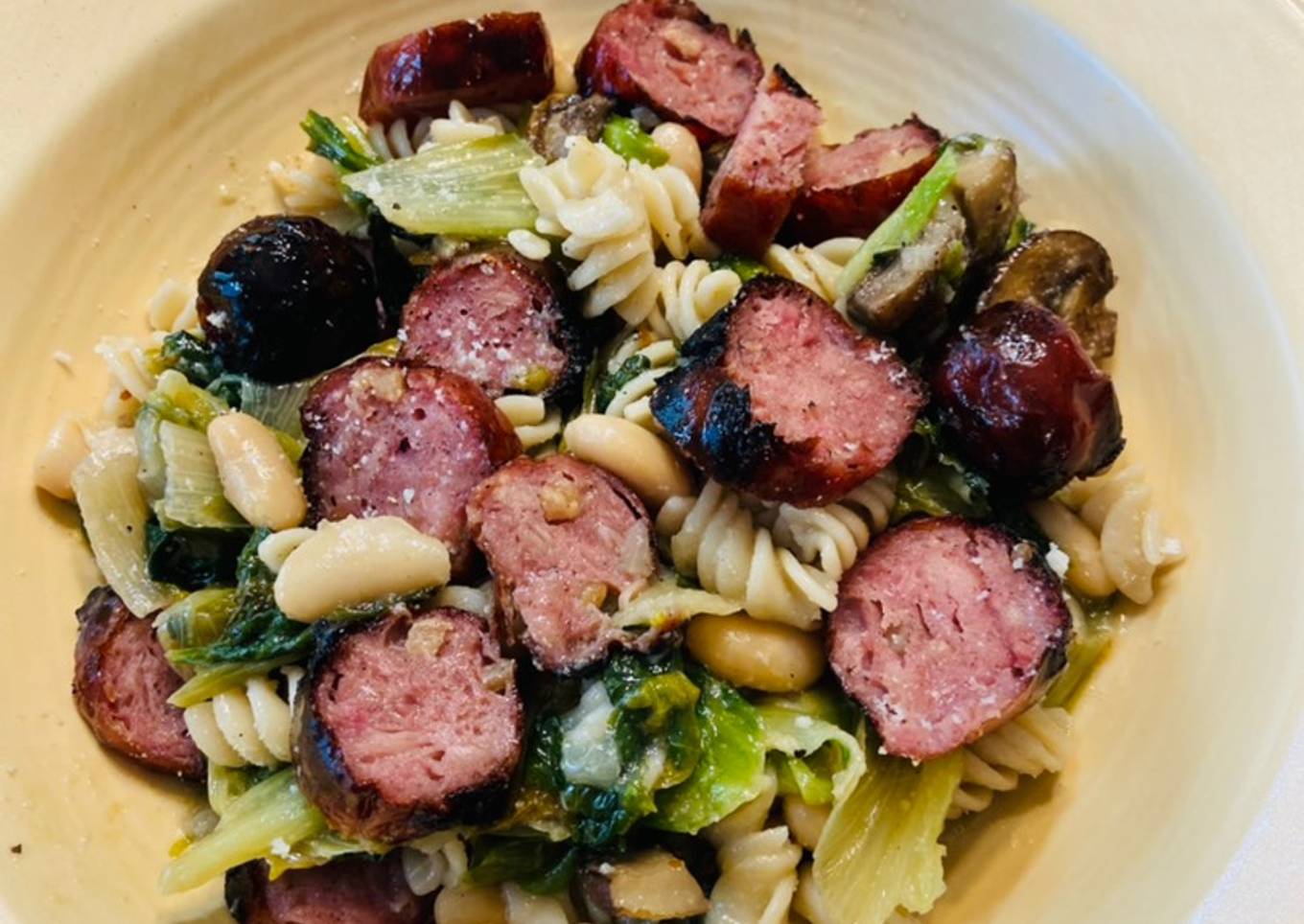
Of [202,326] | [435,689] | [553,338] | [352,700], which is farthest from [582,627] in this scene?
[202,326]

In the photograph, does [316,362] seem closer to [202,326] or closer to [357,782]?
[202,326]

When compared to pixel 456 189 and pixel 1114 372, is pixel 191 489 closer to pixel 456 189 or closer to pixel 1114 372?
pixel 456 189

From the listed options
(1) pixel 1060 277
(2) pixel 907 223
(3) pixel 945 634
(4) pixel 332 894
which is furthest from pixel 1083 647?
(4) pixel 332 894

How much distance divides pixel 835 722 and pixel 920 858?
1.30 ft

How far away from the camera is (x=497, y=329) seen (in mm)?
3592

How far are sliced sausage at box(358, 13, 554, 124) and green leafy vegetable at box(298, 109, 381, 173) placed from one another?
0.10 meters

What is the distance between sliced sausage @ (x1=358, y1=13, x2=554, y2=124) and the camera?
3.97 metres

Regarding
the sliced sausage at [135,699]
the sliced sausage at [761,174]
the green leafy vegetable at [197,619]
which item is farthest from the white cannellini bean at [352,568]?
the sliced sausage at [761,174]

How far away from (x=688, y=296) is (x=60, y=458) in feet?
6.24

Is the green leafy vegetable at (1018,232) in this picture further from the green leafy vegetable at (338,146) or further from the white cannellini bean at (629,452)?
the green leafy vegetable at (338,146)

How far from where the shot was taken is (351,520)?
10.3ft

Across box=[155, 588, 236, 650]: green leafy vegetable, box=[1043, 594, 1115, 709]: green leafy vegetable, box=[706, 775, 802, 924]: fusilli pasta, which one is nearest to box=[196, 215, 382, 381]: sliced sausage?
box=[155, 588, 236, 650]: green leafy vegetable

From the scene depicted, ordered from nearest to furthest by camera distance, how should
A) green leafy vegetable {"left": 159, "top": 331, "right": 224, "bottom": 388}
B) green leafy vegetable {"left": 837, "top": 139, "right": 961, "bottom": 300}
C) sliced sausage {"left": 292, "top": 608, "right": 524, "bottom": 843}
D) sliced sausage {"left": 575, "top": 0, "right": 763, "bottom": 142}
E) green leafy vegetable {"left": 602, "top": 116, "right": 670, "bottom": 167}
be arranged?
sliced sausage {"left": 292, "top": 608, "right": 524, "bottom": 843} < green leafy vegetable {"left": 837, "top": 139, "right": 961, "bottom": 300} < green leafy vegetable {"left": 159, "top": 331, "right": 224, "bottom": 388} < green leafy vegetable {"left": 602, "top": 116, "right": 670, "bottom": 167} < sliced sausage {"left": 575, "top": 0, "right": 763, "bottom": 142}

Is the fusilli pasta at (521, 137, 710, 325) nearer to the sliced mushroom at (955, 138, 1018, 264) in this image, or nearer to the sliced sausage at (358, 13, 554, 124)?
the sliced sausage at (358, 13, 554, 124)
